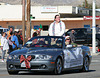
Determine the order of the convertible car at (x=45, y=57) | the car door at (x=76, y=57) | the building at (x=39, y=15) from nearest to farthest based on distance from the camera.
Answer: the convertible car at (x=45, y=57), the car door at (x=76, y=57), the building at (x=39, y=15)

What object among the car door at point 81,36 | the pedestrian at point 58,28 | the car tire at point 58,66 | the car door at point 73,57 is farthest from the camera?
the car door at point 81,36

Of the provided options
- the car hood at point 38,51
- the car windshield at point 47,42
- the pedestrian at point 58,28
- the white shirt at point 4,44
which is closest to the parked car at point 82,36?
the white shirt at point 4,44

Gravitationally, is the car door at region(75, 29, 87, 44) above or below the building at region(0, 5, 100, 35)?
below

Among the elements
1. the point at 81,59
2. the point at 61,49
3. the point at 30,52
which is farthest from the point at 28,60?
the point at 81,59

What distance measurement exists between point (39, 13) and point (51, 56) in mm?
A: 50942

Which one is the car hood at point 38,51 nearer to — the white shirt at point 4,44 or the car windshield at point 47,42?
the car windshield at point 47,42

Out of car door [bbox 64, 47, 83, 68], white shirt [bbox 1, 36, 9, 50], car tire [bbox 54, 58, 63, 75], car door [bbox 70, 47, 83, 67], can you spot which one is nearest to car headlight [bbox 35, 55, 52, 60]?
car tire [bbox 54, 58, 63, 75]

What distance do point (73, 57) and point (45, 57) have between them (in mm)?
1746

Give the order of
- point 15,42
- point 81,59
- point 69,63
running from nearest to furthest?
point 69,63
point 81,59
point 15,42

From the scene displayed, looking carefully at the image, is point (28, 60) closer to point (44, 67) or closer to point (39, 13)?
point (44, 67)

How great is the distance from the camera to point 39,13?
63.7m

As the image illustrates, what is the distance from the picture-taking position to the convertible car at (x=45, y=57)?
13.0 meters

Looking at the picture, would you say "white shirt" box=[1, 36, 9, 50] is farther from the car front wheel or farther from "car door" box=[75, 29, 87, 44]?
"car door" box=[75, 29, 87, 44]

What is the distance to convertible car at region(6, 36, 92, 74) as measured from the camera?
13.0 m
